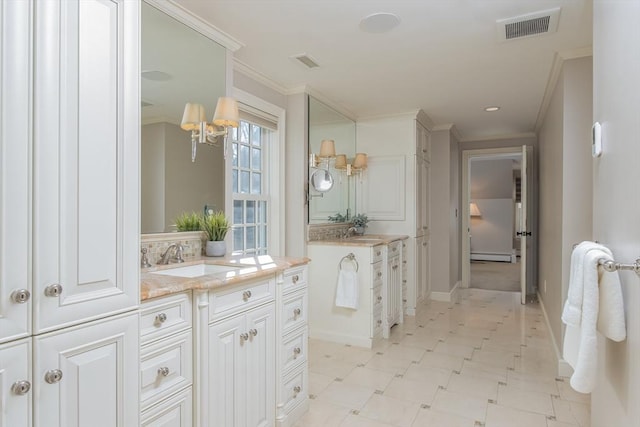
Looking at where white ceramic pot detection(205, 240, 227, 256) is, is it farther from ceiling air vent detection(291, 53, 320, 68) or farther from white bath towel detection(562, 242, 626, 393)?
white bath towel detection(562, 242, 626, 393)

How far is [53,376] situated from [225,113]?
173cm

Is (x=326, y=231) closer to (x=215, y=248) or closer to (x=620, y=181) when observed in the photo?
(x=215, y=248)

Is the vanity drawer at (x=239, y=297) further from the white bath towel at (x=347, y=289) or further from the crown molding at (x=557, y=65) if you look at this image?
the crown molding at (x=557, y=65)

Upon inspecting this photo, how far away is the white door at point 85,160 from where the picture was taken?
1021mm

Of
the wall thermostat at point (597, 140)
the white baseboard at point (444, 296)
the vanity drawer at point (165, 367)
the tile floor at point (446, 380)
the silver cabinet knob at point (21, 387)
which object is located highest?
the wall thermostat at point (597, 140)

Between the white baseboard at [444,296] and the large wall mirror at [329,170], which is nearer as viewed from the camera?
the large wall mirror at [329,170]

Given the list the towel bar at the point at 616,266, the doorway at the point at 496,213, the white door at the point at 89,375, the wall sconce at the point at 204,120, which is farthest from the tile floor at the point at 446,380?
the doorway at the point at 496,213

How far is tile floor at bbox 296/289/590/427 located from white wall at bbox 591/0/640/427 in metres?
0.83

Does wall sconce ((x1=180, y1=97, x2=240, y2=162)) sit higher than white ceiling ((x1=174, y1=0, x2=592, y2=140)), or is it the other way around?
white ceiling ((x1=174, y1=0, x2=592, y2=140))

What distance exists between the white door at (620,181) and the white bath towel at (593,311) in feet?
0.12

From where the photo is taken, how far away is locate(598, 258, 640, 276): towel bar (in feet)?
3.40

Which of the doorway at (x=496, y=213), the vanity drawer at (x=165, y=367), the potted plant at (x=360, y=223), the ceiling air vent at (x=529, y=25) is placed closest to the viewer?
the vanity drawer at (x=165, y=367)

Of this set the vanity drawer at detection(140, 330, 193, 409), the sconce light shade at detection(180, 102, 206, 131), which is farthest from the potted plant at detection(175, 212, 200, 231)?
the vanity drawer at detection(140, 330, 193, 409)

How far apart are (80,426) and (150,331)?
0.36m
